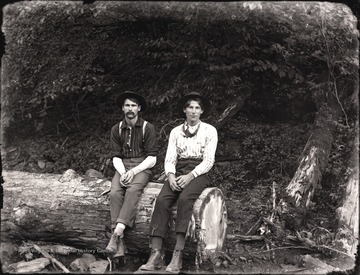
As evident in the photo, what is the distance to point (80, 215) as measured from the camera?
4.98 meters

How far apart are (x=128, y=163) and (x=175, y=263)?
140cm

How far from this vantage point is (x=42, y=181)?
5.42 metres

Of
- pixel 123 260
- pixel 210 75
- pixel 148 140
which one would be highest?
pixel 210 75

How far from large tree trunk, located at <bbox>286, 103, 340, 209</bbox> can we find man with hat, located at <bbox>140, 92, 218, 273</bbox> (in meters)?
1.90

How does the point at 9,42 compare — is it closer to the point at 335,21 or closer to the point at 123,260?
the point at 123,260

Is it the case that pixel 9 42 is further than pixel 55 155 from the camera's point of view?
No

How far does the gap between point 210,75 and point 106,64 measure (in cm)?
221

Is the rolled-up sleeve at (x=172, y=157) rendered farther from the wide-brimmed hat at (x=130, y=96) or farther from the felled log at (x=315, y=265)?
the felled log at (x=315, y=265)

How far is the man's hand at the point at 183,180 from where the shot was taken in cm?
449

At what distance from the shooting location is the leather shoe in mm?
4221

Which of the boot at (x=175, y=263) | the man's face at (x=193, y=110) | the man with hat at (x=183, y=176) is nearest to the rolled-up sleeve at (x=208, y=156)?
the man with hat at (x=183, y=176)

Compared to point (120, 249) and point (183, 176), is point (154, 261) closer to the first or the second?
point (120, 249)

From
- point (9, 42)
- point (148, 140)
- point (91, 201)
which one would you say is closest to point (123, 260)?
point (91, 201)

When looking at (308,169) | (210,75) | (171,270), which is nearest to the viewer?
(171,270)
